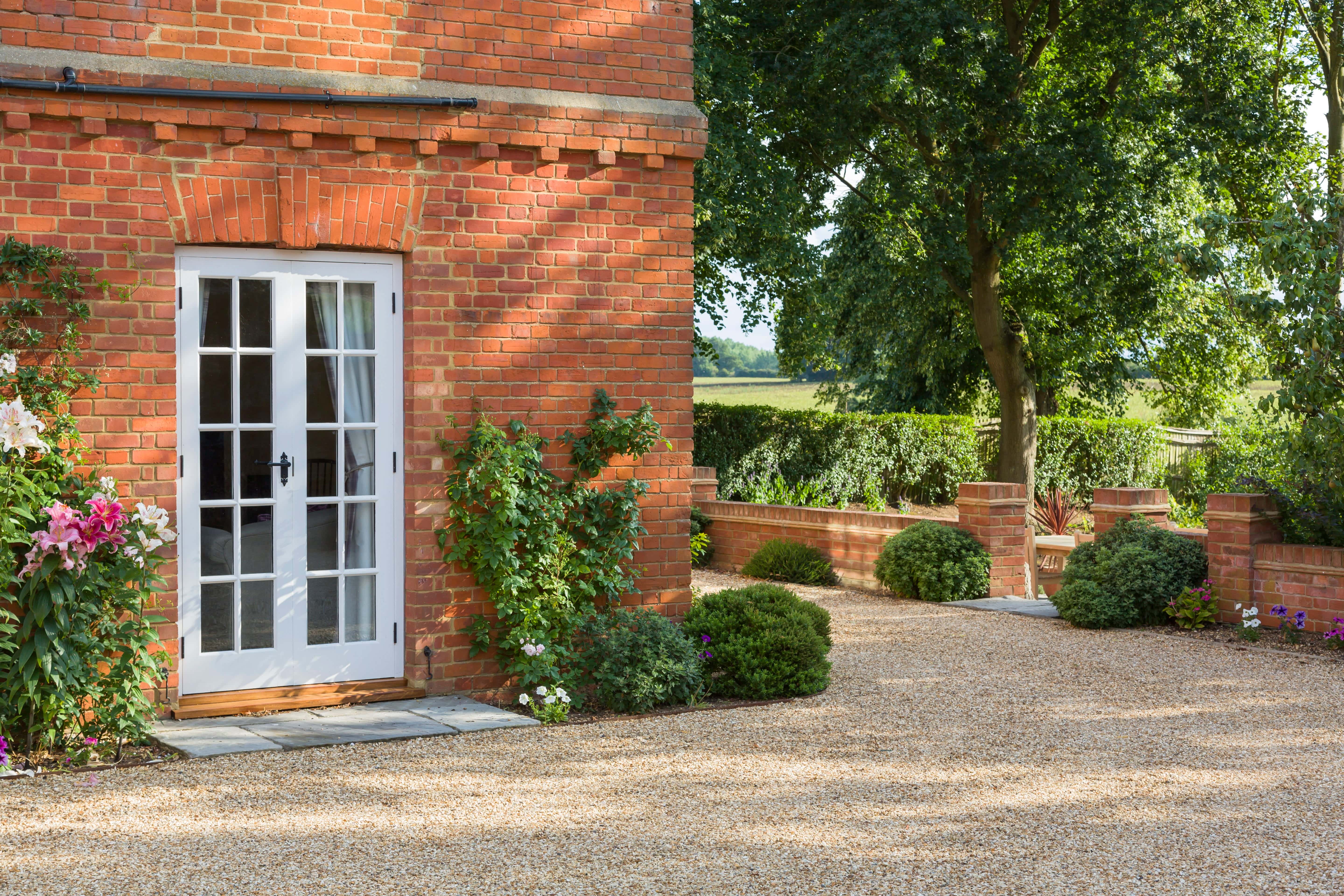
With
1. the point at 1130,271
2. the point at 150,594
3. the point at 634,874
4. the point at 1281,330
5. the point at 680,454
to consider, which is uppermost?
the point at 1130,271

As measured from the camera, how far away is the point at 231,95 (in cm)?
661

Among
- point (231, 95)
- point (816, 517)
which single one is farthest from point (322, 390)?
point (816, 517)

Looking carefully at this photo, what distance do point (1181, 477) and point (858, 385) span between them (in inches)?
520

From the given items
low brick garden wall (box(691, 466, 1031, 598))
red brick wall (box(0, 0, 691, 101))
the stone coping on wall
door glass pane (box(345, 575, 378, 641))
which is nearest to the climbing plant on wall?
door glass pane (box(345, 575, 378, 641))

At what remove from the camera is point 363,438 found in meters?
7.20

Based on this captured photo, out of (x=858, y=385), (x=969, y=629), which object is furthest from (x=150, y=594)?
(x=858, y=385)

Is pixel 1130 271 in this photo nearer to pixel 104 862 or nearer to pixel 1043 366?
pixel 1043 366

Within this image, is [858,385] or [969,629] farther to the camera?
[858,385]

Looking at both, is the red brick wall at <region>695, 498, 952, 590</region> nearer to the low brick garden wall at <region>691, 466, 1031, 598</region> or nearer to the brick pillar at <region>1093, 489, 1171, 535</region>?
the low brick garden wall at <region>691, 466, 1031, 598</region>

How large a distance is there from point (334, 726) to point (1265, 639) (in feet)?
23.5

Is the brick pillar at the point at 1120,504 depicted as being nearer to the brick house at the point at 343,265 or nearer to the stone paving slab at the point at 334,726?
the brick house at the point at 343,265

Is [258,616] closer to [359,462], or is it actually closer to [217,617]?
[217,617]

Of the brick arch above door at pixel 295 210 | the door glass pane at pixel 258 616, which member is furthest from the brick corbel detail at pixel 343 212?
the door glass pane at pixel 258 616

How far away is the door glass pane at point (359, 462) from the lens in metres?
7.15
